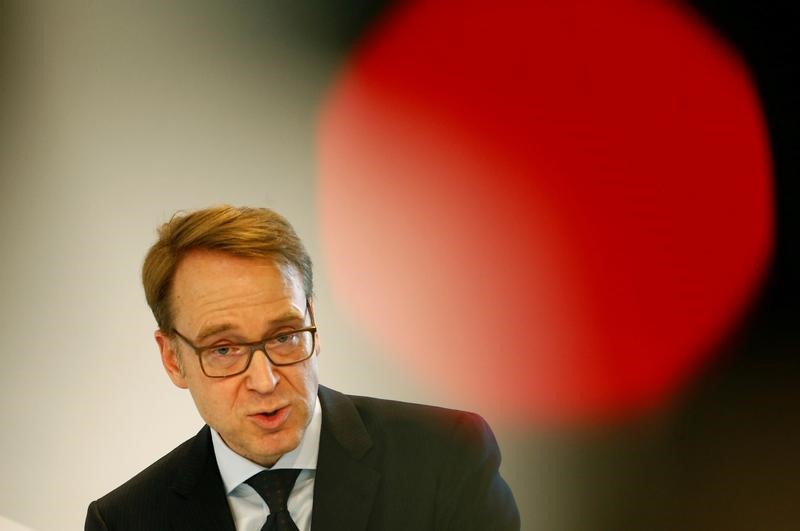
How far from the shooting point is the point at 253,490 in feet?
6.49

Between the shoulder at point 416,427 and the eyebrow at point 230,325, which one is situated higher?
the eyebrow at point 230,325

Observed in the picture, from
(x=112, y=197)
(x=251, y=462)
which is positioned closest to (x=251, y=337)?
(x=251, y=462)

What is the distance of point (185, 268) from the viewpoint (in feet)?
6.25

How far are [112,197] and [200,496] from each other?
107 centimetres

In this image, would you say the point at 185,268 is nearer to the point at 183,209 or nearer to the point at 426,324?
the point at 183,209

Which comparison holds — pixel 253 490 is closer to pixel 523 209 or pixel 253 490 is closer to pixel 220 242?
pixel 220 242

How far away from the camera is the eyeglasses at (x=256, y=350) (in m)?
1.83

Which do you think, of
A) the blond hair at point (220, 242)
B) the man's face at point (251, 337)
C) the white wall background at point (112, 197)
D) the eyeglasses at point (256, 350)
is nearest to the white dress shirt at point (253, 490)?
the man's face at point (251, 337)

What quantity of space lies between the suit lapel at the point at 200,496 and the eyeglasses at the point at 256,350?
28 centimetres

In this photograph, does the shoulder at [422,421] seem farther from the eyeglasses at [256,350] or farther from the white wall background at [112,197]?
the white wall background at [112,197]

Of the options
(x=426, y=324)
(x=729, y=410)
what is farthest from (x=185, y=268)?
(x=729, y=410)

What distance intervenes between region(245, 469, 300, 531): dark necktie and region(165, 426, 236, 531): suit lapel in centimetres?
7

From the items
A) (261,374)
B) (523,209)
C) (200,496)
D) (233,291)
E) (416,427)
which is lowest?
(200,496)

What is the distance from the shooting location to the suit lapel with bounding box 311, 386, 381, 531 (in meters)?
1.92
